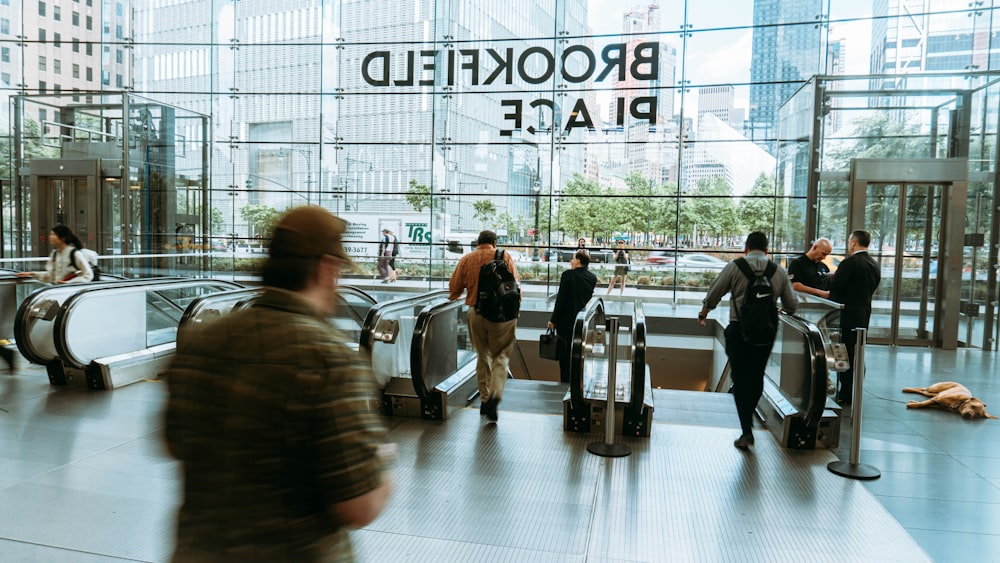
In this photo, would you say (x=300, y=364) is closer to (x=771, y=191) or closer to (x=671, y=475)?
(x=671, y=475)

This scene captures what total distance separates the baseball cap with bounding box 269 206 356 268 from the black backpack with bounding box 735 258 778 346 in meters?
4.08

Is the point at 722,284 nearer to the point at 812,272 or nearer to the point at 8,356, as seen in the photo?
the point at 812,272

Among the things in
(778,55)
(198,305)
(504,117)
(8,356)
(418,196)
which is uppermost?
(778,55)

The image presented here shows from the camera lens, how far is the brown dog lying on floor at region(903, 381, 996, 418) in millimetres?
6297

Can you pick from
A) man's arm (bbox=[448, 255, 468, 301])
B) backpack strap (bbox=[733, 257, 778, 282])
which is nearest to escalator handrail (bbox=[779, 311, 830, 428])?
backpack strap (bbox=[733, 257, 778, 282])

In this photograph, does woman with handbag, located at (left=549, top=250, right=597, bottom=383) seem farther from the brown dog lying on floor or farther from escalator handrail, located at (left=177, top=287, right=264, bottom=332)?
the brown dog lying on floor

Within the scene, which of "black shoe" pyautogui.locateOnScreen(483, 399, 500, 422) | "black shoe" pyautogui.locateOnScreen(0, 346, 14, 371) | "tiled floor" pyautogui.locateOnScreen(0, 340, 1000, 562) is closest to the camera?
"tiled floor" pyautogui.locateOnScreen(0, 340, 1000, 562)

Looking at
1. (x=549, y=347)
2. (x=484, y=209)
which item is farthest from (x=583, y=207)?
(x=549, y=347)

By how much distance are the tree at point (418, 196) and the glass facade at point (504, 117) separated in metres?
0.05

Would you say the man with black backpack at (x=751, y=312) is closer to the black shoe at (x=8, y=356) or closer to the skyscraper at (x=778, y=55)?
the black shoe at (x=8, y=356)

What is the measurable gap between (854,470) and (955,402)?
276cm

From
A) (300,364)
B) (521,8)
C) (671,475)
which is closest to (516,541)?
(671,475)

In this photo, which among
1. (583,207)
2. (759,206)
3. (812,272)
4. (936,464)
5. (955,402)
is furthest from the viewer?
(583,207)

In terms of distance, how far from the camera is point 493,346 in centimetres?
580
